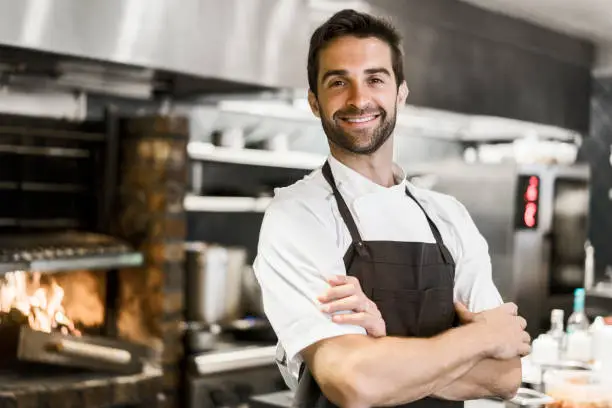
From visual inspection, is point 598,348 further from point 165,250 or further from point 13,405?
point 13,405

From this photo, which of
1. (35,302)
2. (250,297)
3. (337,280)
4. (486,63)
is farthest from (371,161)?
(486,63)

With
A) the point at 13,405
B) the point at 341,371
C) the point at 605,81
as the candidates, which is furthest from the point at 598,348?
the point at 605,81

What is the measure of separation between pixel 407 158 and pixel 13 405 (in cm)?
382

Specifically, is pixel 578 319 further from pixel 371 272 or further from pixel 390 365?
pixel 390 365

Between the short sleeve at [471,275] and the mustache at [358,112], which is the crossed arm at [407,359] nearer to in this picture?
the short sleeve at [471,275]

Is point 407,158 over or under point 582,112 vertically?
under

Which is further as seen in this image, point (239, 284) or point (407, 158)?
point (407, 158)

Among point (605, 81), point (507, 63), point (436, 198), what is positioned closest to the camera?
point (436, 198)

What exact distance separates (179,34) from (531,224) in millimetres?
2918

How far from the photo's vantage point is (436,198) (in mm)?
2137

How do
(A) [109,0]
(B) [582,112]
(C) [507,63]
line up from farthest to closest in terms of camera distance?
(B) [582,112] → (C) [507,63] → (A) [109,0]

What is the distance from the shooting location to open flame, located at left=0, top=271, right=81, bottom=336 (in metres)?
3.13

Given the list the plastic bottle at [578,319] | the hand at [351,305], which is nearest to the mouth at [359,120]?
the hand at [351,305]

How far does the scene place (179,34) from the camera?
3059 mm
